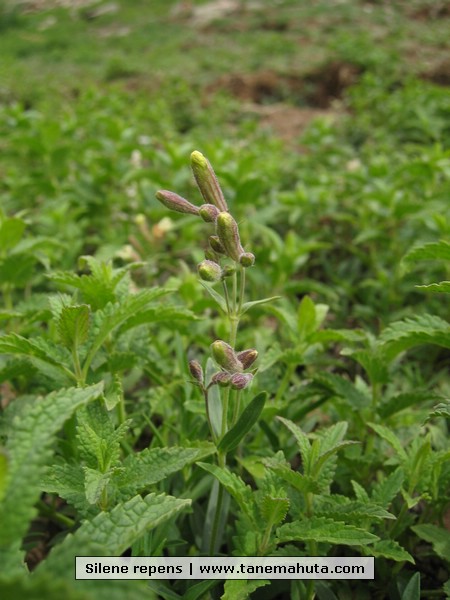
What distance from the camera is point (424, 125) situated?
5641 millimetres

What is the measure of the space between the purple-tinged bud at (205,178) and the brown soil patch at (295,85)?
9272 mm

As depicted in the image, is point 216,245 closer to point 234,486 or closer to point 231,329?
point 231,329

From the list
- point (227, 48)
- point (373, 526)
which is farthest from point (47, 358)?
point (227, 48)

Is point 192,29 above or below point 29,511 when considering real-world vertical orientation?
below

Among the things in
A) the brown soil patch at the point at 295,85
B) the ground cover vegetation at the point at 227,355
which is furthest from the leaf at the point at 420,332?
the brown soil patch at the point at 295,85

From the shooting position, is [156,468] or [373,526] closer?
[156,468]

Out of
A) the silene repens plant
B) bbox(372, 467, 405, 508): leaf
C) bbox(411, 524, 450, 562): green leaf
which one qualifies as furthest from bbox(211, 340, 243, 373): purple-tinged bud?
bbox(411, 524, 450, 562): green leaf

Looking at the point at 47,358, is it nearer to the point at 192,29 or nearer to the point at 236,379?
the point at 236,379

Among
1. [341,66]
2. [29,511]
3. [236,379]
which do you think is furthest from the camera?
[341,66]

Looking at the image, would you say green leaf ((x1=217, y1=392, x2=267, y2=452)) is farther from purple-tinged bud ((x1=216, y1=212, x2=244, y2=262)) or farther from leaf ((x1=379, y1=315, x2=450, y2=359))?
leaf ((x1=379, y1=315, x2=450, y2=359))

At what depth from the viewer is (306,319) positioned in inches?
85.0

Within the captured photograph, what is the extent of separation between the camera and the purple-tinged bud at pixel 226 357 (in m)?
1.42

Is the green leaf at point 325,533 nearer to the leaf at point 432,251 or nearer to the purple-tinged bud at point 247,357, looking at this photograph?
the purple-tinged bud at point 247,357

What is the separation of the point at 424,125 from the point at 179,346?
14.9 ft
